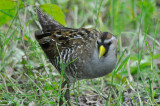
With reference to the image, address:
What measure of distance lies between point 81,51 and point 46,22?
946 mm

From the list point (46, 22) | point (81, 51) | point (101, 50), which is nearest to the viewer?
point (101, 50)

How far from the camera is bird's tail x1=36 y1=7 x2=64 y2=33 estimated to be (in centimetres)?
436

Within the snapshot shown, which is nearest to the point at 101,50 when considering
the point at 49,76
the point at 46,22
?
the point at 49,76

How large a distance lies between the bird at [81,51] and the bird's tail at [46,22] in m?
0.21

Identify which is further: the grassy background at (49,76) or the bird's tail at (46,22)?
the bird's tail at (46,22)

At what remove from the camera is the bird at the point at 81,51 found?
3.54 metres

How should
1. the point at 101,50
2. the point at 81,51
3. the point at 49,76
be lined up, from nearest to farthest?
1. the point at 101,50
2. the point at 81,51
3. the point at 49,76

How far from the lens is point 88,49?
12.1ft

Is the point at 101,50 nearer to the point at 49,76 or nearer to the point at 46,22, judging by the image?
the point at 49,76

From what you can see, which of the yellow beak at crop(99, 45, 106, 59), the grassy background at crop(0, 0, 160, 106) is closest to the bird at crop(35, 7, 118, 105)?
the yellow beak at crop(99, 45, 106, 59)

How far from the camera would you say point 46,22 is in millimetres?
4371

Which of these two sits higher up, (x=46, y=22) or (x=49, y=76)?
(x=46, y=22)

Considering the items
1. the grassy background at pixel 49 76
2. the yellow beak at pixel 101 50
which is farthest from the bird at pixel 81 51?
the grassy background at pixel 49 76

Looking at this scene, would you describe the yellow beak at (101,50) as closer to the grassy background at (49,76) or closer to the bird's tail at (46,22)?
the grassy background at (49,76)
